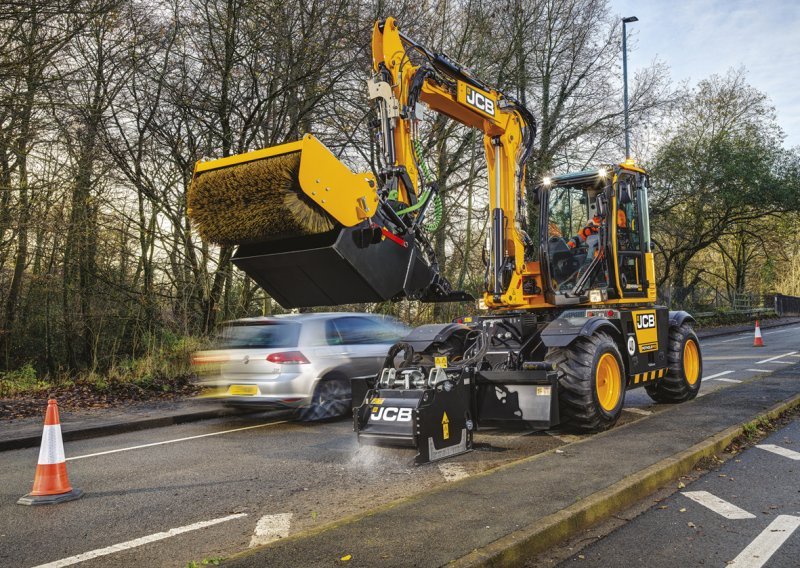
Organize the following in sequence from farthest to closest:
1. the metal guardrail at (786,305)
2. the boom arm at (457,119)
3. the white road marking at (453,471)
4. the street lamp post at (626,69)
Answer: the metal guardrail at (786,305) < the street lamp post at (626,69) < the boom arm at (457,119) < the white road marking at (453,471)

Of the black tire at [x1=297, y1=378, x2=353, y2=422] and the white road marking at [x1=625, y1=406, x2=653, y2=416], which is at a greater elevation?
the black tire at [x1=297, y1=378, x2=353, y2=422]

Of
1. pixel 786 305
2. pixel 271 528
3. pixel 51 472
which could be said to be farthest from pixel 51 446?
pixel 786 305

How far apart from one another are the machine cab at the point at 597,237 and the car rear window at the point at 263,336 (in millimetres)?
3489

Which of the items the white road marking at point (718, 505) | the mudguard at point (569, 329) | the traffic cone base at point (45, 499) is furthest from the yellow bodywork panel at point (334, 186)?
the white road marking at point (718, 505)

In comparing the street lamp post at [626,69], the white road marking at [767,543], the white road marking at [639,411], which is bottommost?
the white road marking at [767,543]

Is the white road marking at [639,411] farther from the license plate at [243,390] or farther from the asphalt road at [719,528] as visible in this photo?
the license plate at [243,390]

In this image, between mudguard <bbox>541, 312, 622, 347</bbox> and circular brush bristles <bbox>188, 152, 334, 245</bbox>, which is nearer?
circular brush bristles <bbox>188, 152, 334, 245</bbox>

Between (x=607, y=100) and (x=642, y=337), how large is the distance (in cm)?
1689

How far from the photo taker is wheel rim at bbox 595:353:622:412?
7.58 metres

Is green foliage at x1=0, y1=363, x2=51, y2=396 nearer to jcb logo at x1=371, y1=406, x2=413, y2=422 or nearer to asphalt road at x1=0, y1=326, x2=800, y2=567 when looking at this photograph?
asphalt road at x1=0, y1=326, x2=800, y2=567

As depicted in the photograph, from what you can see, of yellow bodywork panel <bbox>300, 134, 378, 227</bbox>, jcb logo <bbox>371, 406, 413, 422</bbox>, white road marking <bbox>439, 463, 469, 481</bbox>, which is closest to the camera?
yellow bodywork panel <bbox>300, 134, 378, 227</bbox>

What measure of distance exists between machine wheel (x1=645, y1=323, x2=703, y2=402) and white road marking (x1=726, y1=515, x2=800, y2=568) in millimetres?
4843

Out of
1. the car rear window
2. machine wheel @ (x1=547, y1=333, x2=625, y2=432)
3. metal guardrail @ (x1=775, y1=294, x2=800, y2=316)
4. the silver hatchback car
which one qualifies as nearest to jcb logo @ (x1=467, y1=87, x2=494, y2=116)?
machine wheel @ (x1=547, y1=333, x2=625, y2=432)

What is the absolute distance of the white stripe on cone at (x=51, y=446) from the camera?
5.57 meters
